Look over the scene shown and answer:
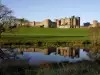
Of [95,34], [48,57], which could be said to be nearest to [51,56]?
[48,57]

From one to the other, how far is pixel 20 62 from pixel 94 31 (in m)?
12.6

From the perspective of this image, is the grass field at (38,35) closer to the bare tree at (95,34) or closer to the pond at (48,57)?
the pond at (48,57)

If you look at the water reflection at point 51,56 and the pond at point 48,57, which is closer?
the pond at point 48,57

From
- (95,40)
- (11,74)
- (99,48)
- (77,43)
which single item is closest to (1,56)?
(11,74)

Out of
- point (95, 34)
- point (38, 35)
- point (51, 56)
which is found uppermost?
point (95, 34)

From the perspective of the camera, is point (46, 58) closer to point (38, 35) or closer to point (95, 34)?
point (95, 34)

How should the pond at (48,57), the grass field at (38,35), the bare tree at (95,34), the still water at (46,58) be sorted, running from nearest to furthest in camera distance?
the still water at (46,58)
the pond at (48,57)
the bare tree at (95,34)
the grass field at (38,35)

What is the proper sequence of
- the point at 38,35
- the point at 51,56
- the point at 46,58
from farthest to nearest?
the point at 38,35 < the point at 51,56 < the point at 46,58

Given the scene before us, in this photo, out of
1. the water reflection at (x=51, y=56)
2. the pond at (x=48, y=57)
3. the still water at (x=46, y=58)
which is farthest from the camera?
the water reflection at (x=51, y=56)

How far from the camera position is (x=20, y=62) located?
14.7 meters

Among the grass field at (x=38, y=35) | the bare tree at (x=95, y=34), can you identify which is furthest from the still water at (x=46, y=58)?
the grass field at (x=38, y=35)

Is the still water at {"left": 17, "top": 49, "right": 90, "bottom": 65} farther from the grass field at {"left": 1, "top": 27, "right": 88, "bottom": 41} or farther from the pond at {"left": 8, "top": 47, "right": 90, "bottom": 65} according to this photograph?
the grass field at {"left": 1, "top": 27, "right": 88, "bottom": 41}

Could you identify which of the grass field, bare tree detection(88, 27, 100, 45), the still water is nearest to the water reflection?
the still water

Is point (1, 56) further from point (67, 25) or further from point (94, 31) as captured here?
point (67, 25)
